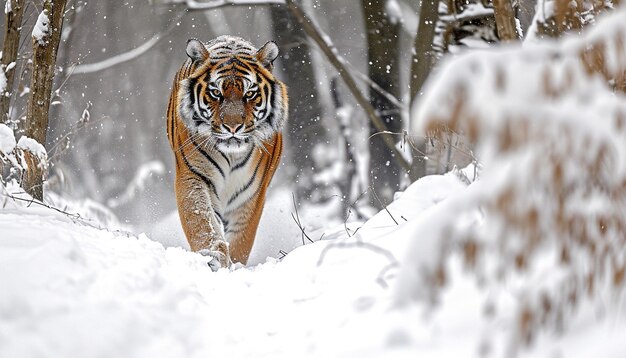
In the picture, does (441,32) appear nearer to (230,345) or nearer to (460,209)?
(230,345)

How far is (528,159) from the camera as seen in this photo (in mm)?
1723

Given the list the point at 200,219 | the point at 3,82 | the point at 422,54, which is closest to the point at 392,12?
the point at 422,54

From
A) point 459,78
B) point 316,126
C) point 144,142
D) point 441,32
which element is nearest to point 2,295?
point 459,78

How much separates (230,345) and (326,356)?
1.94ft

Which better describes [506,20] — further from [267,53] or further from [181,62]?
[181,62]

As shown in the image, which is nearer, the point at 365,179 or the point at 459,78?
the point at 459,78

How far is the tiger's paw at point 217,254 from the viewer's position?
16.1 feet

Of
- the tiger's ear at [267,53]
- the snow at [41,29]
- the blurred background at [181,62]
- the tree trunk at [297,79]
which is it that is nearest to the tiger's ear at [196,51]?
the tiger's ear at [267,53]

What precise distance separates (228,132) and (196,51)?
75 cm

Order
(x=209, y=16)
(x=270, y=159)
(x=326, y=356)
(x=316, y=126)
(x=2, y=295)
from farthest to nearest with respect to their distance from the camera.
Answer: (x=209, y=16) → (x=316, y=126) → (x=270, y=159) → (x=2, y=295) → (x=326, y=356)

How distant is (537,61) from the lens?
1.82 meters

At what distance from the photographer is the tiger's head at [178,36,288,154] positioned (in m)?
6.34

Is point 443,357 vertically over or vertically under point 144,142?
over

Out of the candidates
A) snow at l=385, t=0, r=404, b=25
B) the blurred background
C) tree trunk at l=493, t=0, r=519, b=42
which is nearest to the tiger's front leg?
tree trunk at l=493, t=0, r=519, b=42
